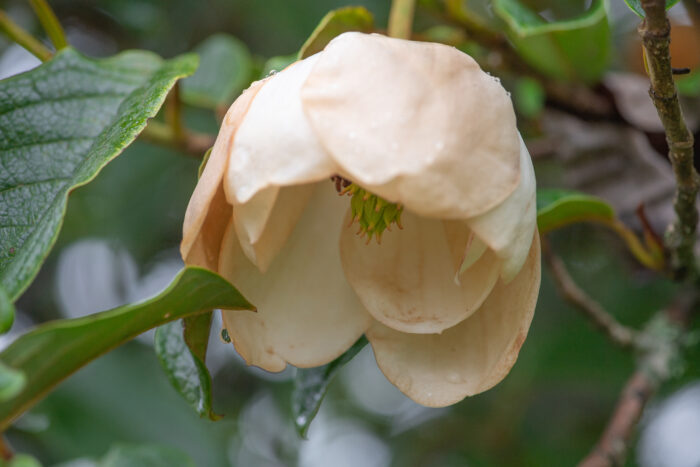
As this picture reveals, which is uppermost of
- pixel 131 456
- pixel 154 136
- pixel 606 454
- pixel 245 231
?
pixel 245 231

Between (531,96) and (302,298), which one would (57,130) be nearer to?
(302,298)

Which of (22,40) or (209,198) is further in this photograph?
(22,40)

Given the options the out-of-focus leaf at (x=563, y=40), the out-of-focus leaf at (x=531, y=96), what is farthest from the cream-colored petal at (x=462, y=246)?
the out-of-focus leaf at (x=531, y=96)

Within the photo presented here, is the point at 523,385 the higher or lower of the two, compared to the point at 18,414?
lower

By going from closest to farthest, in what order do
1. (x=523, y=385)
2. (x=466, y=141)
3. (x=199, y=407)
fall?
(x=466, y=141)
(x=199, y=407)
(x=523, y=385)

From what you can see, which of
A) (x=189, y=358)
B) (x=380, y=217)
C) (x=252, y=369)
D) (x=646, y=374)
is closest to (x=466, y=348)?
(x=380, y=217)

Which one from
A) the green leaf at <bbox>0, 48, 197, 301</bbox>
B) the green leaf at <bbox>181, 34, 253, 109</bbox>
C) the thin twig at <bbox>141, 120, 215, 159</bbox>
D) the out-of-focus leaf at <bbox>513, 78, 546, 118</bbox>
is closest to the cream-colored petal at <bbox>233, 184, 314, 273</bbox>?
the green leaf at <bbox>0, 48, 197, 301</bbox>

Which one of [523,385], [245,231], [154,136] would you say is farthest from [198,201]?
[523,385]

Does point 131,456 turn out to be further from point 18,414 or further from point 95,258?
point 95,258
